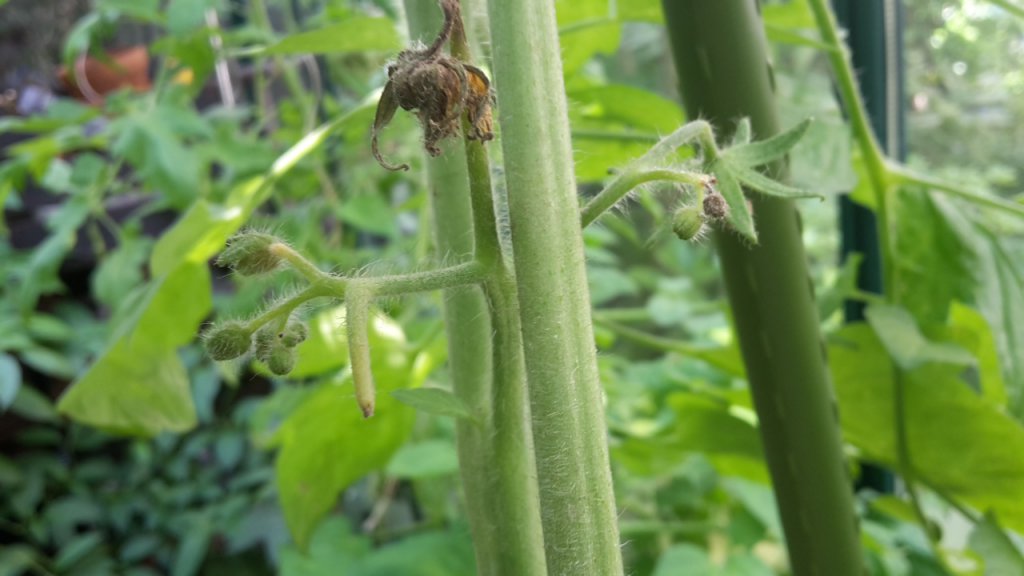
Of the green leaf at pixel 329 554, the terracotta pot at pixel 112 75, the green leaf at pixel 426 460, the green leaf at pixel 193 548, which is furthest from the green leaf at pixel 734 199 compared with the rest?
the terracotta pot at pixel 112 75

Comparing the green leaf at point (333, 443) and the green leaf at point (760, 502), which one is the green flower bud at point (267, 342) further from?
the green leaf at point (760, 502)

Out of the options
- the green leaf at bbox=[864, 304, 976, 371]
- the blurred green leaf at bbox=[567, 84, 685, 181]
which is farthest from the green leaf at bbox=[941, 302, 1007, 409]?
the blurred green leaf at bbox=[567, 84, 685, 181]

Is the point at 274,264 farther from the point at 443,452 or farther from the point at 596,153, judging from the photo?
the point at 443,452

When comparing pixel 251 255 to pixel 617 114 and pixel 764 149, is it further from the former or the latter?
pixel 617 114

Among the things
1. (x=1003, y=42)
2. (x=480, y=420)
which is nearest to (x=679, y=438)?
(x=480, y=420)

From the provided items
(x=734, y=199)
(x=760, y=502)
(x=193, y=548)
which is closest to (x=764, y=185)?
(x=734, y=199)
